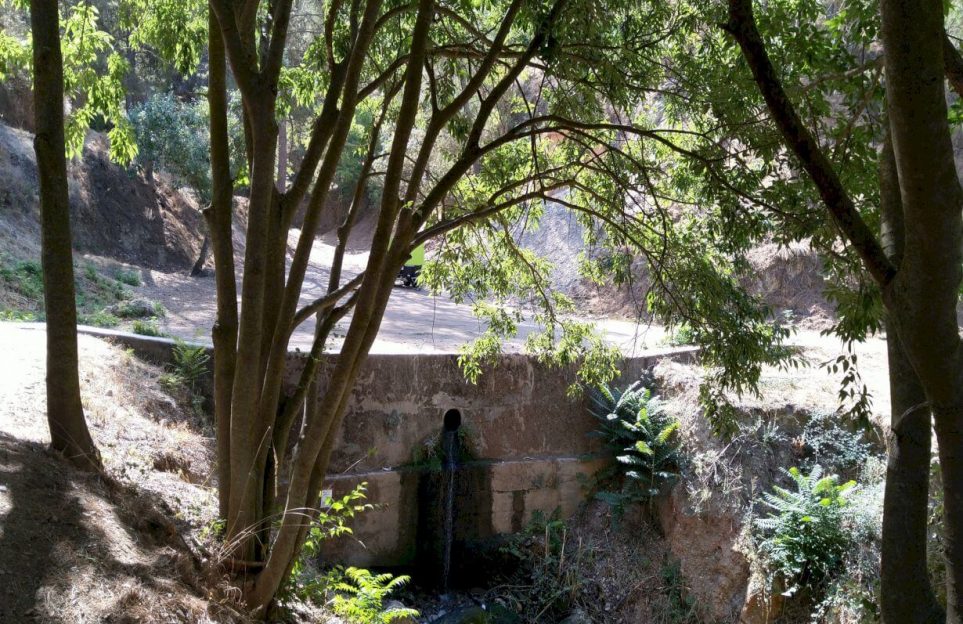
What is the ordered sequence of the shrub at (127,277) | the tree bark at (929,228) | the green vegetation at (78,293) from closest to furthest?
the tree bark at (929,228) < the green vegetation at (78,293) < the shrub at (127,277)

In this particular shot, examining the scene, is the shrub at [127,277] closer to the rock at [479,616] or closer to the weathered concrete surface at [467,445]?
the weathered concrete surface at [467,445]

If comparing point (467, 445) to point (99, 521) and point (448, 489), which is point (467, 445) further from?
point (99, 521)

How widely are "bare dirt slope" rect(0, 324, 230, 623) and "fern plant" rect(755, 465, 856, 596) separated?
274 inches

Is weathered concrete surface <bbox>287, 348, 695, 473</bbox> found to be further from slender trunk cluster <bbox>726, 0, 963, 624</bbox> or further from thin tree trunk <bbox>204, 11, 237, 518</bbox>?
slender trunk cluster <bbox>726, 0, 963, 624</bbox>

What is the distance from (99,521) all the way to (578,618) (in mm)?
7872

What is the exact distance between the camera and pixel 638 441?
12648mm

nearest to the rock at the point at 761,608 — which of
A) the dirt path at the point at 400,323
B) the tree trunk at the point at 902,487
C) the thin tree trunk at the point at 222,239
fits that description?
the dirt path at the point at 400,323

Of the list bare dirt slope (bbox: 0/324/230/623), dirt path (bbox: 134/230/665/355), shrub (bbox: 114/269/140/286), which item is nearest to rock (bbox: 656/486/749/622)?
dirt path (bbox: 134/230/665/355)

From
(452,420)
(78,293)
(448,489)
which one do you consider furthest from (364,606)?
(78,293)

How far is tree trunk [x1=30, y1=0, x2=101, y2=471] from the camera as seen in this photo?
18.3 feet

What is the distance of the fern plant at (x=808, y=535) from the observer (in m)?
10.1

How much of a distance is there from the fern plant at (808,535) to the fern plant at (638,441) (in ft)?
6.65

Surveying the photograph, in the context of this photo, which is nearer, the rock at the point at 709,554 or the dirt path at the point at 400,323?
the rock at the point at 709,554

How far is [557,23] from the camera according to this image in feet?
16.5
